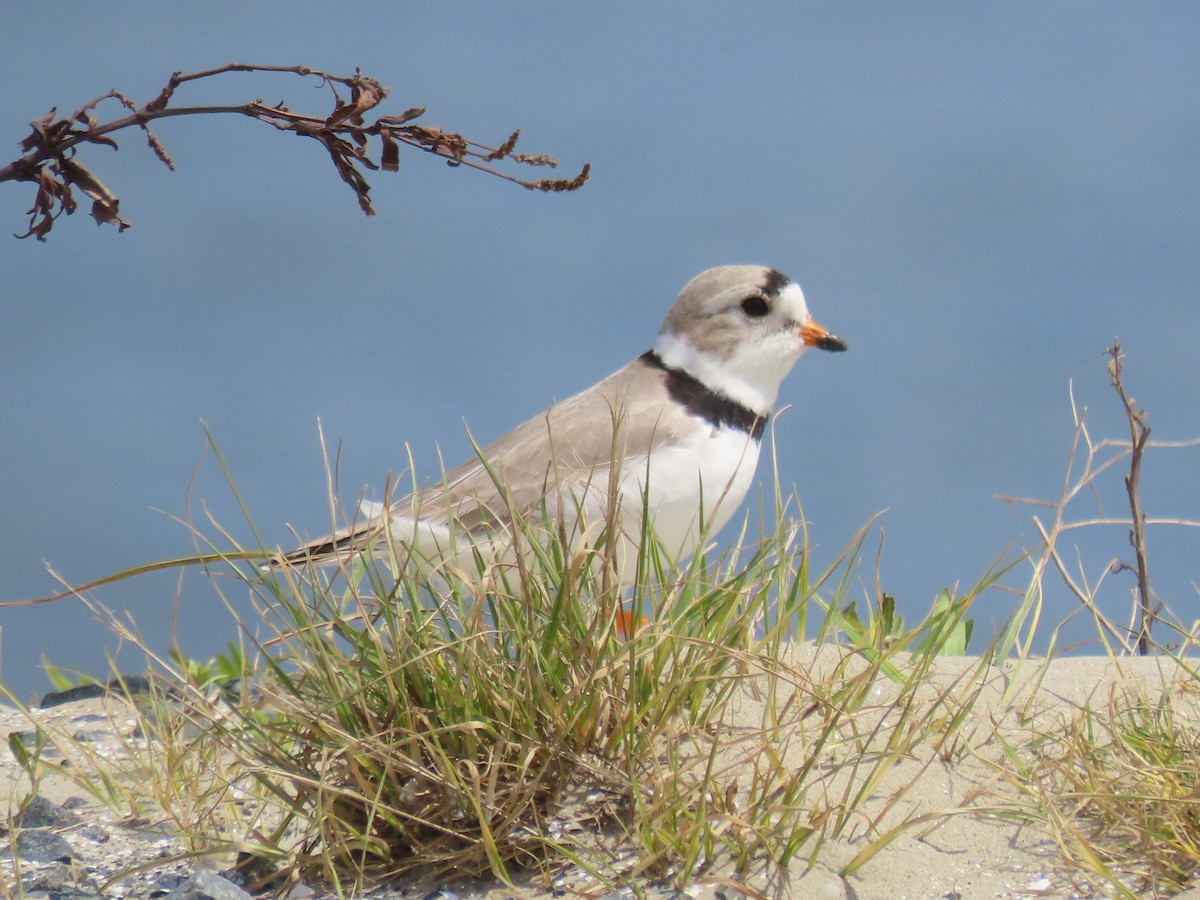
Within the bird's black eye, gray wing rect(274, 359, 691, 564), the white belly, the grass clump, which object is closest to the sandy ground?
the grass clump

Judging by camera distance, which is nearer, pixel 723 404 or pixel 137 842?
pixel 137 842

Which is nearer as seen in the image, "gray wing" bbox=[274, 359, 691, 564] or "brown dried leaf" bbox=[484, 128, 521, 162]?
"brown dried leaf" bbox=[484, 128, 521, 162]

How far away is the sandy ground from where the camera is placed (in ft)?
9.91

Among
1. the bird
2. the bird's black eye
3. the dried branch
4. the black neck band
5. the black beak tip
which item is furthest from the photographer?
the black beak tip

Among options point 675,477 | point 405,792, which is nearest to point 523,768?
point 405,792

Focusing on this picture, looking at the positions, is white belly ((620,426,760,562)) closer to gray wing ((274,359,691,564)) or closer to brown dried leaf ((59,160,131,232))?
gray wing ((274,359,691,564))

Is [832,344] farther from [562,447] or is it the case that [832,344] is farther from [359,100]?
[359,100]

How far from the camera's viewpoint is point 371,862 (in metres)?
3.17

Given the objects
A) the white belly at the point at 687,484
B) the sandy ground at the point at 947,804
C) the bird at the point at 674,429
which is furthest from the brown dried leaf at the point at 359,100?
the white belly at the point at 687,484

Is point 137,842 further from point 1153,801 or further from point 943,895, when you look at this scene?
point 1153,801

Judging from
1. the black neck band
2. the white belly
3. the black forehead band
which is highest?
the black forehead band

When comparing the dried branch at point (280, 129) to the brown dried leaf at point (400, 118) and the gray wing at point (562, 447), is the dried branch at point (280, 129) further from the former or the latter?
the gray wing at point (562, 447)

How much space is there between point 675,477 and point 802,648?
40.1 inches

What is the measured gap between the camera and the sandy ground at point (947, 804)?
9.91 feet
